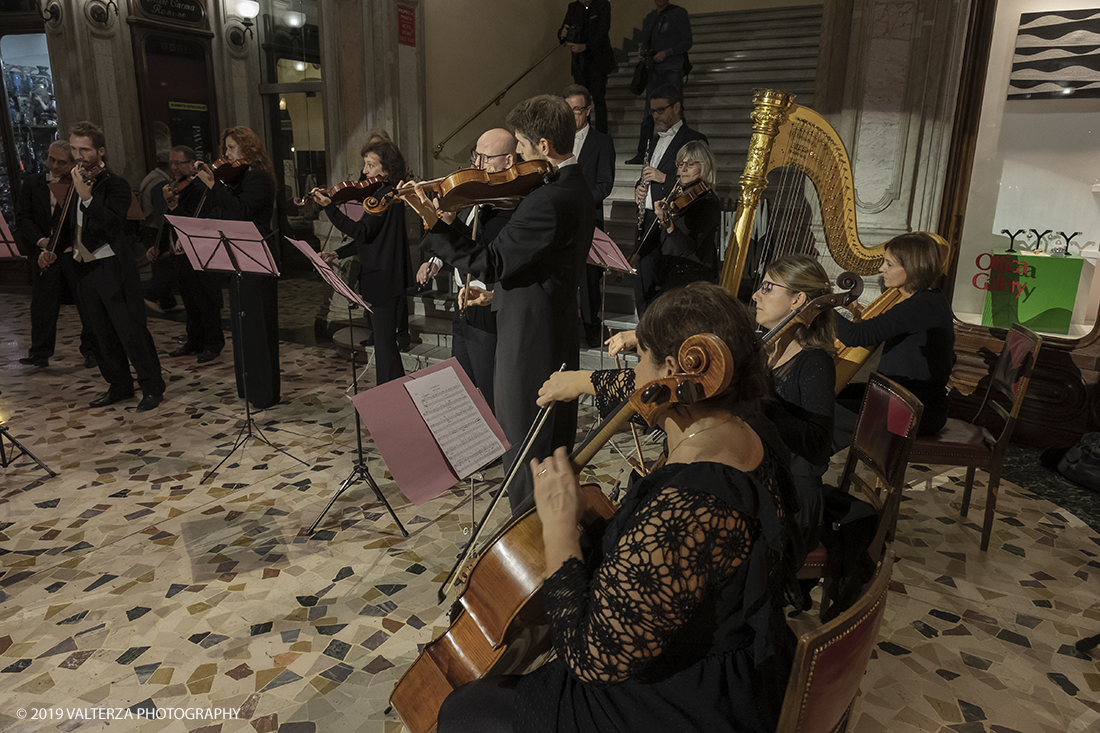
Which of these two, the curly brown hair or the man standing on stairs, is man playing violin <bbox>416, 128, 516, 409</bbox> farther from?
the man standing on stairs

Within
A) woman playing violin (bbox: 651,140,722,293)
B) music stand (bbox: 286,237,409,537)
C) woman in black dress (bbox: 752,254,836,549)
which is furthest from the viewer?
woman playing violin (bbox: 651,140,722,293)

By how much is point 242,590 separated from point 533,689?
194 cm

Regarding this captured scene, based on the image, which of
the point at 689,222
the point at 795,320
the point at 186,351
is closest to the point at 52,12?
the point at 186,351

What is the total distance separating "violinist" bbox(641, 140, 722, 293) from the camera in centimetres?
421

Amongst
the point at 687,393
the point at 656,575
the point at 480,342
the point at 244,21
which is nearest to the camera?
the point at 656,575

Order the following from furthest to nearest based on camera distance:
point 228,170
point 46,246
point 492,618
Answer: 1. point 46,246
2. point 228,170
3. point 492,618

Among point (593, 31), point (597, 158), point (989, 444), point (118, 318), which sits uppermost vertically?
point (593, 31)

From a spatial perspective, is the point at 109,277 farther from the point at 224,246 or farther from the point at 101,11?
the point at 101,11

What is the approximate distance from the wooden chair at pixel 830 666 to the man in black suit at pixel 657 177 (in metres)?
3.34

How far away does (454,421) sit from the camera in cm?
251

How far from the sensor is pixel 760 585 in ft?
4.17

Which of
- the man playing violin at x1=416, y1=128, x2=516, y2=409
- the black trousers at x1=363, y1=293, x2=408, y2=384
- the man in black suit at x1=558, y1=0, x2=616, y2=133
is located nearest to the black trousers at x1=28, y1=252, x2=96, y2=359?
the black trousers at x1=363, y1=293, x2=408, y2=384

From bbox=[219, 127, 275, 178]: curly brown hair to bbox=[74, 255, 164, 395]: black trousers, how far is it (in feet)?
3.57

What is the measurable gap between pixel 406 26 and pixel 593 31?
1.81m
